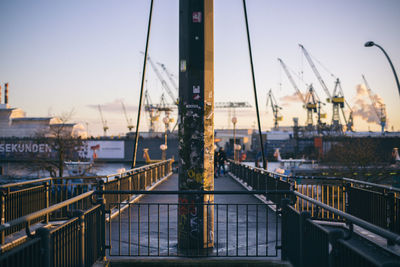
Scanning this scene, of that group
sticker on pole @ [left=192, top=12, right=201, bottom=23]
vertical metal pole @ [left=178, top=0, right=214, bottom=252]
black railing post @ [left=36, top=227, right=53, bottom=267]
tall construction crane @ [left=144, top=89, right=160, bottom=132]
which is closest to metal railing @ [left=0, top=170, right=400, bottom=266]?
black railing post @ [left=36, top=227, right=53, bottom=267]

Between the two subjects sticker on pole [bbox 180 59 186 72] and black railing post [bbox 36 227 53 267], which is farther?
sticker on pole [bbox 180 59 186 72]

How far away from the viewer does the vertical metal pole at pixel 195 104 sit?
6152 millimetres

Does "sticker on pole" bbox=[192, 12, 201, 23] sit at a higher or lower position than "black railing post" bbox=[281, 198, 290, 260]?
higher

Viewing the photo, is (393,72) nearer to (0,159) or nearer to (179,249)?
(179,249)

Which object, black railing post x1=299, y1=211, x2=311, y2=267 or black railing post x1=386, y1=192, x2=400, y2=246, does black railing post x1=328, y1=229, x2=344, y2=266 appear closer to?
black railing post x1=299, y1=211, x2=311, y2=267

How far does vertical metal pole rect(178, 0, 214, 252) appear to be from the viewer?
6.15 metres

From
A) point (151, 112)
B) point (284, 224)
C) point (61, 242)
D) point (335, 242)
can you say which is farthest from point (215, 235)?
point (151, 112)

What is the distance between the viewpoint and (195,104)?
6188 mm

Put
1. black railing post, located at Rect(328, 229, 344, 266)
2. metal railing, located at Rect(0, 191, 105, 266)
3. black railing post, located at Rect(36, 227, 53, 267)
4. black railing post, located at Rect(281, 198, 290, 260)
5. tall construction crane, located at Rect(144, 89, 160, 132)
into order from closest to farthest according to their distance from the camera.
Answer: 1. metal railing, located at Rect(0, 191, 105, 266)
2. black railing post, located at Rect(328, 229, 344, 266)
3. black railing post, located at Rect(36, 227, 53, 267)
4. black railing post, located at Rect(281, 198, 290, 260)
5. tall construction crane, located at Rect(144, 89, 160, 132)

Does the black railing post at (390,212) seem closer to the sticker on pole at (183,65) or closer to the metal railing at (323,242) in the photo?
the metal railing at (323,242)

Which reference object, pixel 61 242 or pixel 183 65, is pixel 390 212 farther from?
pixel 61 242

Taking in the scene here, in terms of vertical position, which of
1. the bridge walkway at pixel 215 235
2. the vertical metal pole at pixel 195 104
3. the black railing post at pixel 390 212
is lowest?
the bridge walkway at pixel 215 235

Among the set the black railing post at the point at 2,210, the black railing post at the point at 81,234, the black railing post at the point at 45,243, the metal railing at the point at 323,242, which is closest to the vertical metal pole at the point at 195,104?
the metal railing at the point at 323,242

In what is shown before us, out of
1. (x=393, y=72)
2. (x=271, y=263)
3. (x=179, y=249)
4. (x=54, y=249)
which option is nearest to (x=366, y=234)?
(x=271, y=263)
